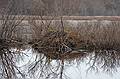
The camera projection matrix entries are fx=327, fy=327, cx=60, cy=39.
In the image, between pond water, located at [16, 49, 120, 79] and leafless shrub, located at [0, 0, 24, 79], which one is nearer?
pond water, located at [16, 49, 120, 79]

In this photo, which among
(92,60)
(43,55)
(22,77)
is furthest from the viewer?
(43,55)

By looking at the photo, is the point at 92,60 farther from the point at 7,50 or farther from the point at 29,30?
the point at 29,30

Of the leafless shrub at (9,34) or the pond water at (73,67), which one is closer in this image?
the pond water at (73,67)

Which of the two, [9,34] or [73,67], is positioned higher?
[9,34]

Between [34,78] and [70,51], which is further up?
[34,78]

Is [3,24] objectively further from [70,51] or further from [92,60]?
[92,60]

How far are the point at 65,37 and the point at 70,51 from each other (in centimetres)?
58

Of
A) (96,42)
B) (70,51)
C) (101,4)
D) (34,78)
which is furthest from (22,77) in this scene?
(101,4)

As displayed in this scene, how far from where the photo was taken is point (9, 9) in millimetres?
12023

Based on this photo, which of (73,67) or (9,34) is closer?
(73,67)

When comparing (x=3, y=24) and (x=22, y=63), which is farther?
(x=3, y=24)

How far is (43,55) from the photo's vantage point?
402 inches

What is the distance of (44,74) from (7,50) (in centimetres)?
316

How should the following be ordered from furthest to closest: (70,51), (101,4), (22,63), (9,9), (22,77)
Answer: (101,4) → (9,9) → (70,51) → (22,63) → (22,77)
